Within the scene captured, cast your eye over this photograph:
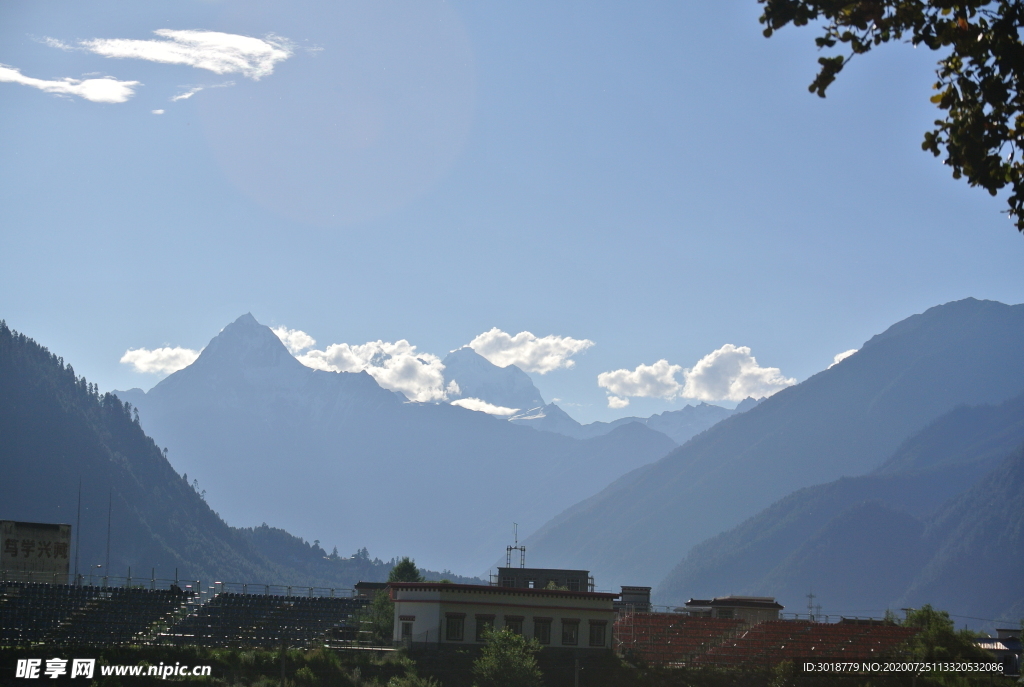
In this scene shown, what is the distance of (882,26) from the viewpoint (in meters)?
16.8

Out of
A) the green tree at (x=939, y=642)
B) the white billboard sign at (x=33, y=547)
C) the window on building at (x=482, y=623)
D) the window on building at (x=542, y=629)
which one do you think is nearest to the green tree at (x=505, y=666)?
the window on building at (x=482, y=623)

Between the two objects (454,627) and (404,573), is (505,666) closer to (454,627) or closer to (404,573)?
(454,627)

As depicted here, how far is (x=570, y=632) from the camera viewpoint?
84000 millimetres

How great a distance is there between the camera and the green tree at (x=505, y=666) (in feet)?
229

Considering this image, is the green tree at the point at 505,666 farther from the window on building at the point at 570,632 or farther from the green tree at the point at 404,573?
the green tree at the point at 404,573

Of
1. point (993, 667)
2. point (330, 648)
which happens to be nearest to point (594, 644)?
point (330, 648)

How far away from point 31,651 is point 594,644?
4175 cm

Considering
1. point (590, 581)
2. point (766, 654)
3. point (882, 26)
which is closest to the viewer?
point (882, 26)

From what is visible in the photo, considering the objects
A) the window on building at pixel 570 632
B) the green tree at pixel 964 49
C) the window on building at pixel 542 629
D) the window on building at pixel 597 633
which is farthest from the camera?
the window on building at pixel 597 633

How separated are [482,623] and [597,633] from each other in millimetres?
10120

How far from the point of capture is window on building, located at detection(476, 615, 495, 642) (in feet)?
265

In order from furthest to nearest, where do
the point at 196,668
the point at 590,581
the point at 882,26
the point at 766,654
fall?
1. the point at 590,581
2. the point at 766,654
3. the point at 196,668
4. the point at 882,26

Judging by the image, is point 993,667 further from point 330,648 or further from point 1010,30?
point 1010,30

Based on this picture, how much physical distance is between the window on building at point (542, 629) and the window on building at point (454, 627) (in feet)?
20.9
